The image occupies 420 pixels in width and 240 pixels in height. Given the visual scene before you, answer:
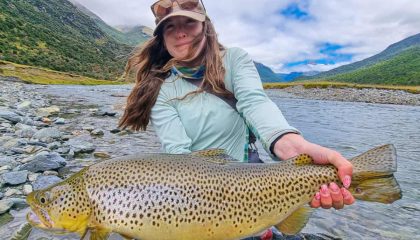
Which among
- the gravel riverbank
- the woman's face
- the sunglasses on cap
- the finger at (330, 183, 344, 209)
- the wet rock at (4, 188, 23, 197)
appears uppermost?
the sunglasses on cap

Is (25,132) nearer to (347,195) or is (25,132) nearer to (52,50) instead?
(347,195)

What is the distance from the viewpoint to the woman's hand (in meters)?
2.41

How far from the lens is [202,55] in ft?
12.5

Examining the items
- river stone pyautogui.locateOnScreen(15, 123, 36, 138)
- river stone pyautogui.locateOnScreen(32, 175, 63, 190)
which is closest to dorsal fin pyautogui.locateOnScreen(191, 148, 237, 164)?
river stone pyautogui.locateOnScreen(32, 175, 63, 190)

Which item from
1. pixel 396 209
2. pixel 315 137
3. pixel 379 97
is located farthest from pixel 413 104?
pixel 396 209

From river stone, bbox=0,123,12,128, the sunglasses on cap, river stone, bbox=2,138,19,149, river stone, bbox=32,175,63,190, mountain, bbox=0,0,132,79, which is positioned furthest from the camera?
mountain, bbox=0,0,132,79

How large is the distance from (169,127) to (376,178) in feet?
6.22

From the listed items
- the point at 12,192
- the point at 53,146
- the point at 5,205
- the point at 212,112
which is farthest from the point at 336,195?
the point at 53,146

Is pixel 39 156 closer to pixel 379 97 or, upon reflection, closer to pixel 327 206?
pixel 327 206

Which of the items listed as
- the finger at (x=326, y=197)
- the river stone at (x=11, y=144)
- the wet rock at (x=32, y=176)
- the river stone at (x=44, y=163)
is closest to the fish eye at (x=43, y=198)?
the finger at (x=326, y=197)

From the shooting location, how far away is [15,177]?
549 cm

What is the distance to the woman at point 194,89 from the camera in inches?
138

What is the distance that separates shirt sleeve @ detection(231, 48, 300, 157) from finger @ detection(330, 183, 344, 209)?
0.57 meters

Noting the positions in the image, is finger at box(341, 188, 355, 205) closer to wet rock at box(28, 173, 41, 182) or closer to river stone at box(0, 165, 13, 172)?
wet rock at box(28, 173, 41, 182)
